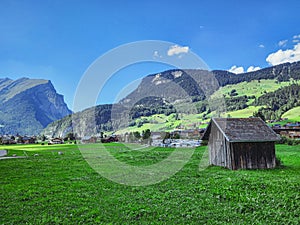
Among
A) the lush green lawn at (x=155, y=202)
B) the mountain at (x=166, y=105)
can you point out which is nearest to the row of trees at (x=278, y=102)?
the mountain at (x=166, y=105)

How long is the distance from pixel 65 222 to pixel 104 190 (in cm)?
573

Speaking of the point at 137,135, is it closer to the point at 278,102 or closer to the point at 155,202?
the point at 155,202

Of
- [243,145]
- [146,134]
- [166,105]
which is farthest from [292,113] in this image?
[243,145]

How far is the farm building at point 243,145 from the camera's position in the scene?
902 inches

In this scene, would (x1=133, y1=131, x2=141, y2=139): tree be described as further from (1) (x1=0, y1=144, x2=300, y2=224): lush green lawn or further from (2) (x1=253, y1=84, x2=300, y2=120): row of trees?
(1) (x1=0, y1=144, x2=300, y2=224): lush green lawn

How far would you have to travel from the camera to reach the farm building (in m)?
22.9

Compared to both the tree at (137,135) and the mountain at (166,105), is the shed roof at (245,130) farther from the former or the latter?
the tree at (137,135)

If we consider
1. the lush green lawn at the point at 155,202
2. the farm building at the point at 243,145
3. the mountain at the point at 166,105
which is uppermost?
the mountain at the point at 166,105

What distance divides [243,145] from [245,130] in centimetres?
177

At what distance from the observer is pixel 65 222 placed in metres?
10.1

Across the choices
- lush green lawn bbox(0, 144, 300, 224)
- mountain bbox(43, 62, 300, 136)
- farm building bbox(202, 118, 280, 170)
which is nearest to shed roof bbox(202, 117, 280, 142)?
farm building bbox(202, 118, 280, 170)

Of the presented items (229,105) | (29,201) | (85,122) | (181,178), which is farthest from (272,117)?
(29,201)

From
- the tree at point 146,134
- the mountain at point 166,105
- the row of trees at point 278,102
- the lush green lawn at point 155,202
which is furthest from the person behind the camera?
the row of trees at point 278,102

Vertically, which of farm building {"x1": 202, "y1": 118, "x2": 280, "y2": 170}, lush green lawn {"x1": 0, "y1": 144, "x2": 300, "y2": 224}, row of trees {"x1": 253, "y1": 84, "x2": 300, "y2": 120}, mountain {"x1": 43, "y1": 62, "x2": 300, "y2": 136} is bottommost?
lush green lawn {"x1": 0, "y1": 144, "x2": 300, "y2": 224}
